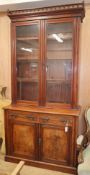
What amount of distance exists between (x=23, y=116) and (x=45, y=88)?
1.70ft

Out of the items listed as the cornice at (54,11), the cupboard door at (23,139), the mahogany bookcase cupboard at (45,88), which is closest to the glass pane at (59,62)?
the mahogany bookcase cupboard at (45,88)

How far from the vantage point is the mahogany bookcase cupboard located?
251 centimetres

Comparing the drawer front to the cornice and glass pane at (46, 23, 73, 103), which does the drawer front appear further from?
the cornice

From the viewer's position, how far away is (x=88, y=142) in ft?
8.52

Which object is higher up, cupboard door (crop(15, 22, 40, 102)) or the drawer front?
cupboard door (crop(15, 22, 40, 102))

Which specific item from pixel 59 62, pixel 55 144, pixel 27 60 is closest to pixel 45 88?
pixel 59 62

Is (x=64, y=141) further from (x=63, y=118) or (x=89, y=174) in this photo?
(x=89, y=174)

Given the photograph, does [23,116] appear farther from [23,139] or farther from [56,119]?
[56,119]

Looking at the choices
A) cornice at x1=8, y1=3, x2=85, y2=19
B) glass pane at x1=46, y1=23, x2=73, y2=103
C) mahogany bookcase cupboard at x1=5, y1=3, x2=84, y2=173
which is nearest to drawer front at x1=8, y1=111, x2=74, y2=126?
mahogany bookcase cupboard at x1=5, y1=3, x2=84, y2=173

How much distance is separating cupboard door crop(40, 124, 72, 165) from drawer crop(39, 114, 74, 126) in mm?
58

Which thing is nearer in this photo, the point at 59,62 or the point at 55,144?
the point at 55,144

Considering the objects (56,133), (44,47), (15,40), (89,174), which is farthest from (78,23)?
(89,174)

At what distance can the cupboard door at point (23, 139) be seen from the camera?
2.69m

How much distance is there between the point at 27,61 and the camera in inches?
113
